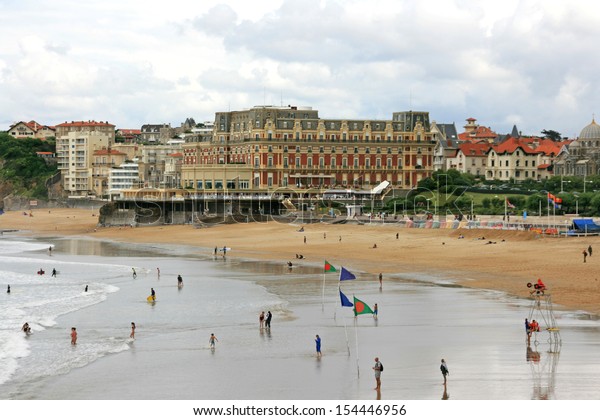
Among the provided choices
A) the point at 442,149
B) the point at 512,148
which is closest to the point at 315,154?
the point at 512,148

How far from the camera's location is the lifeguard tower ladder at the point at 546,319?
1567 inches

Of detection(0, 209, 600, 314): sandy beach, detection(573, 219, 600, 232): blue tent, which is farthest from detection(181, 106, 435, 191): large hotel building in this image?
detection(573, 219, 600, 232): blue tent

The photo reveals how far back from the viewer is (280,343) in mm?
42344

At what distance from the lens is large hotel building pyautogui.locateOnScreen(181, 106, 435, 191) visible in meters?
142

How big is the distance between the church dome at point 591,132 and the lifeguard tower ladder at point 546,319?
11114cm

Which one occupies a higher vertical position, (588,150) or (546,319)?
(588,150)

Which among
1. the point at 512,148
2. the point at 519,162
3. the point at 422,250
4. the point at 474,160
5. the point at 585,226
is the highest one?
the point at 512,148

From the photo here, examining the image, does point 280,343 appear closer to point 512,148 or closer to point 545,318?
point 545,318

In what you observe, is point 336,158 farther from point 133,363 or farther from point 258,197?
point 133,363

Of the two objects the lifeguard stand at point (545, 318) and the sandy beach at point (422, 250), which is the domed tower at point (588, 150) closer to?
the sandy beach at point (422, 250)

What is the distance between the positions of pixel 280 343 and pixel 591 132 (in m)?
126

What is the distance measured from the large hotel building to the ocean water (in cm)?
7272

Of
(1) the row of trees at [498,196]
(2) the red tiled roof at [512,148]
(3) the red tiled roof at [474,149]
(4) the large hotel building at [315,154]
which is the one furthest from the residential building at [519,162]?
(4) the large hotel building at [315,154]

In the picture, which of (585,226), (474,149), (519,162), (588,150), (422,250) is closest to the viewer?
(422,250)
